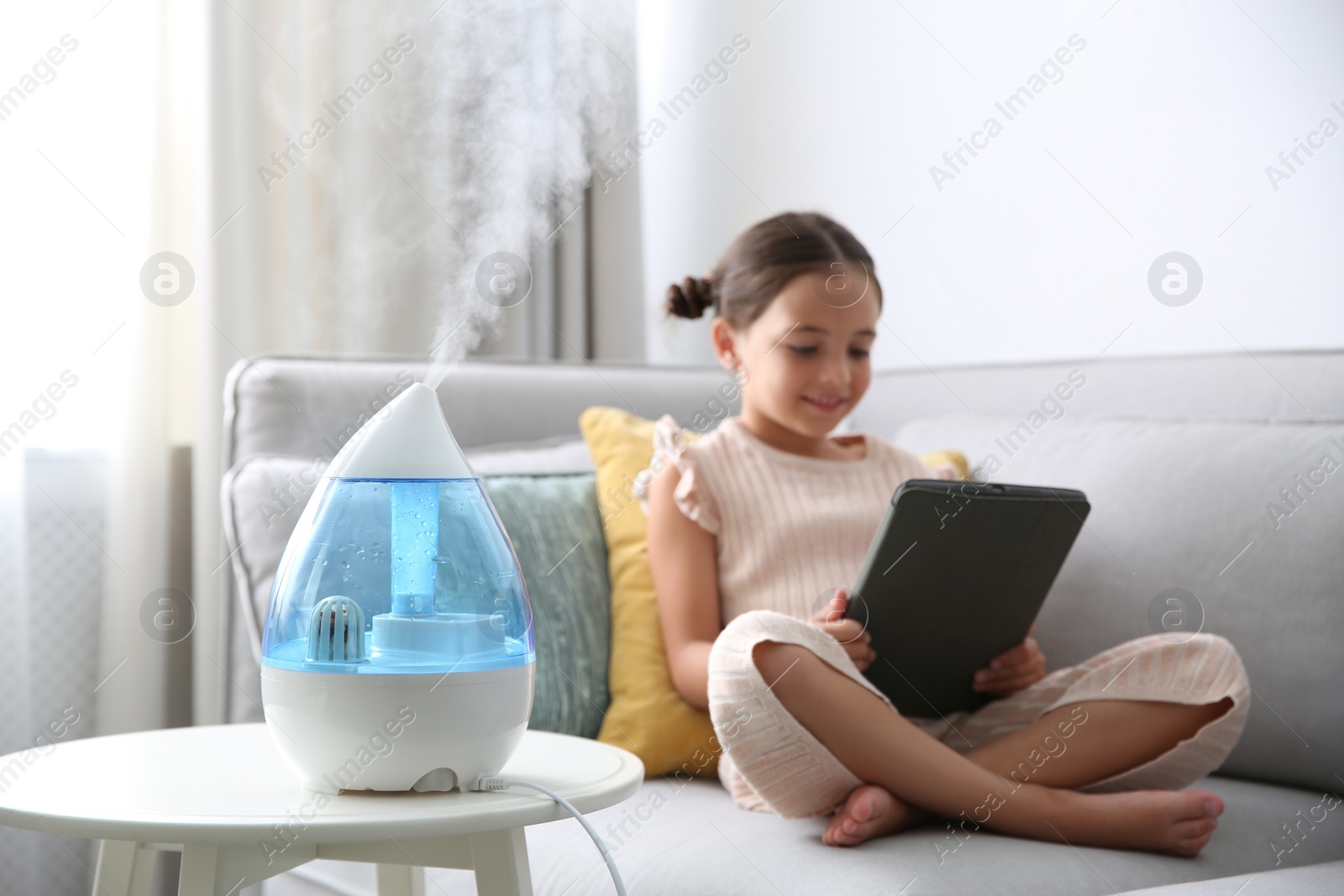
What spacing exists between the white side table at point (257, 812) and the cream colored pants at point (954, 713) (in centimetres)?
13

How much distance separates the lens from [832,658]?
98cm

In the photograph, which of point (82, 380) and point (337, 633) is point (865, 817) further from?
point (82, 380)

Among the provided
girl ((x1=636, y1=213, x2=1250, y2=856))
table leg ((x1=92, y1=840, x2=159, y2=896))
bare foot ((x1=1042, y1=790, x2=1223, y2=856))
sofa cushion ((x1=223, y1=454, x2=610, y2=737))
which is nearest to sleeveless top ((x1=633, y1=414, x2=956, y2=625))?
girl ((x1=636, y1=213, x2=1250, y2=856))

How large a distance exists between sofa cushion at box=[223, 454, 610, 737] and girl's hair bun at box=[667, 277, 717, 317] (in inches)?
13.2

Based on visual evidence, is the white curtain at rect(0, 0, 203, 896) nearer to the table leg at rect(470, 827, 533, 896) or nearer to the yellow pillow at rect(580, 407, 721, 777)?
the yellow pillow at rect(580, 407, 721, 777)

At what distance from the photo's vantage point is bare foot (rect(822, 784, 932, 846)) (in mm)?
938

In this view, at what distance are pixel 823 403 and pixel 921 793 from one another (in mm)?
491

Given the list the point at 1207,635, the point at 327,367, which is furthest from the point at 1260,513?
the point at 327,367

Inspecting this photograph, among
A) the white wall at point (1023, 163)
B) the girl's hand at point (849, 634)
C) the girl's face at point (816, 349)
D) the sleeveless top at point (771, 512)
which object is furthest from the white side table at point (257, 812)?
the white wall at point (1023, 163)

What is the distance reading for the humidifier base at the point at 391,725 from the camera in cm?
69

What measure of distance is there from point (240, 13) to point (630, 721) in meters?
1.25

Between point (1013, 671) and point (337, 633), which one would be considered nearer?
point (337, 633)

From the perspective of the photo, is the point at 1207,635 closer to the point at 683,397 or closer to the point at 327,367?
the point at 683,397

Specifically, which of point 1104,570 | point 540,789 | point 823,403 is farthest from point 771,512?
point 540,789
